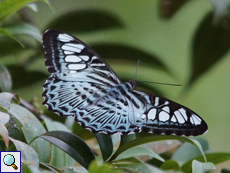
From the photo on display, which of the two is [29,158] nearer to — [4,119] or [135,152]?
[4,119]

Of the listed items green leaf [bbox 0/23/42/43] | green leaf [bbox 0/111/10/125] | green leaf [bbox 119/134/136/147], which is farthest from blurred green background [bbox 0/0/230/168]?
green leaf [bbox 0/111/10/125]

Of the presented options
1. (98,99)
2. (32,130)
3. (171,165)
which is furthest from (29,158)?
(171,165)

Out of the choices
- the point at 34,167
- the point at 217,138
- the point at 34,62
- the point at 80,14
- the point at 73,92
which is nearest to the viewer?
the point at 34,167

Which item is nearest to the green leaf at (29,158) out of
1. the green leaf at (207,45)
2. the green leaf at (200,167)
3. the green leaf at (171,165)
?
the green leaf at (200,167)

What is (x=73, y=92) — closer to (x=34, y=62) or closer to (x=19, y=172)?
(x=19, y=172)

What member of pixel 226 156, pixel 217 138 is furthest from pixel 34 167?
pixel 217 138
